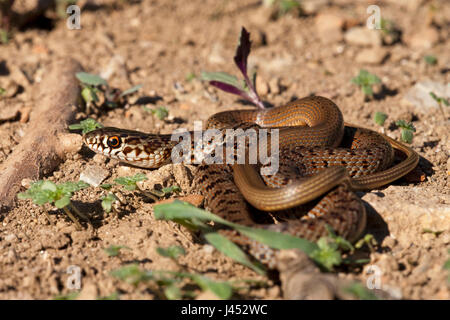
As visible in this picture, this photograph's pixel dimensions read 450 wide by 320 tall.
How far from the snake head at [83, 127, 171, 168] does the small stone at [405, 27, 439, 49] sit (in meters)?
5.52

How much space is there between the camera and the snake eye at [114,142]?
17.9 ft

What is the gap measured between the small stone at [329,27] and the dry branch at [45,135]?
182 inches

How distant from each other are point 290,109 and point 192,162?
1523mm

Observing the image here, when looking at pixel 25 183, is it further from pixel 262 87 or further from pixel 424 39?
pixel 424 39

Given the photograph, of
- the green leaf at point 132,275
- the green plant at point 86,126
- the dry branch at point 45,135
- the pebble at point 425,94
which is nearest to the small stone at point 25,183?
the dry branch at point 45,135

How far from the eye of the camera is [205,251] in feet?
13.0

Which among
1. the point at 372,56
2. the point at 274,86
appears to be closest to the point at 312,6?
the point at 372,56

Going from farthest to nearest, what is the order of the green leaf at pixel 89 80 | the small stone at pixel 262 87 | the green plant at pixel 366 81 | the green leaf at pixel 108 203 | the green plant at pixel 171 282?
the small stone at pixel 262 87 → the green plant at pixel 366 81 → the green leaf at pixel 89 80 → the green leaf at pixel 108 203 → the green plant at pixel 171 282

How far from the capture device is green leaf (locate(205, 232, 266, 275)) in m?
3.64

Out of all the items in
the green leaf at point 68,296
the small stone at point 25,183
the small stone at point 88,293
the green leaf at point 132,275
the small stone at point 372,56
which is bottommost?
the green leaf at point 68,296

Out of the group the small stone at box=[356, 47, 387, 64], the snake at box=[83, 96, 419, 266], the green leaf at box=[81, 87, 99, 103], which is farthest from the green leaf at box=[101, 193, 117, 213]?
the small stone at box=[356, 47, 387, 64]

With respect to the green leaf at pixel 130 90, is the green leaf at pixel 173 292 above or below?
below

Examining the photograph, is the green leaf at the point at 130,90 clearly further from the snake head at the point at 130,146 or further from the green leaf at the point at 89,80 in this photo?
the snake head at the point at 130,146

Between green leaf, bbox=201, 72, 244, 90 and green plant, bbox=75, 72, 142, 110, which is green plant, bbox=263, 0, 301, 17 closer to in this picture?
green leaf, bbox=201, 72, 244, 90
